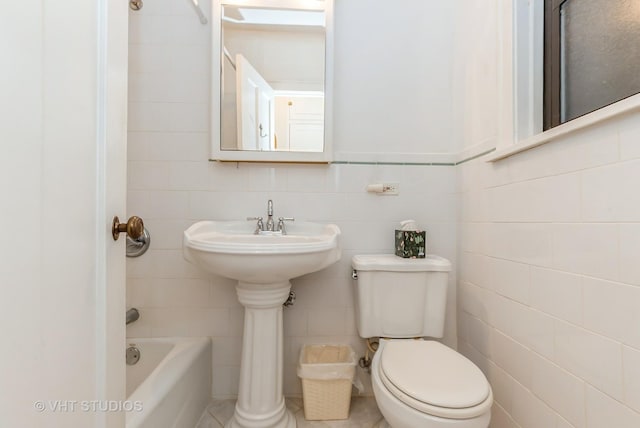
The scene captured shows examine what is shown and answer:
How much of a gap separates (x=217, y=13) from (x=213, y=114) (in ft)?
1.52

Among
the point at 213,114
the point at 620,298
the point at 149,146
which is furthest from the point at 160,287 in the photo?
the point at 620,298

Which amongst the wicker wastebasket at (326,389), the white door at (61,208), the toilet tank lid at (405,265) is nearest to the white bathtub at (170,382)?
the white door at (61,208)

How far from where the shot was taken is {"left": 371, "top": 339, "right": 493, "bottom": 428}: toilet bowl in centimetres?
79

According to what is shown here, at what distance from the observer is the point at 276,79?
4.77 feet

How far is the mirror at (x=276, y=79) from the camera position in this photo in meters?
1.43

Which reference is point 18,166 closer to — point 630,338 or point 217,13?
point 630,338

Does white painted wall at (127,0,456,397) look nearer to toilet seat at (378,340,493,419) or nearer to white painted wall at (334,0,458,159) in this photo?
white painted wall at (334,0,458,159)

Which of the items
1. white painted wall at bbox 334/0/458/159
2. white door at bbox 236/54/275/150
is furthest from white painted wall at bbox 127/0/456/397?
white door at bbox 236/54/275/150

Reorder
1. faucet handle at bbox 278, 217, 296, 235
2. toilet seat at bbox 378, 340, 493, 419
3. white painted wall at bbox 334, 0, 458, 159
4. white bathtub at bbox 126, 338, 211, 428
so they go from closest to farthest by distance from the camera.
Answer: toilet seat at bbox 378, 340, 493, 419 < white bathtub at bbox 126, 338, 211, 428 < faucet handle at bbox 278, 217, 296, 235 < white painted wall at bbox 334, 0, 458, 159

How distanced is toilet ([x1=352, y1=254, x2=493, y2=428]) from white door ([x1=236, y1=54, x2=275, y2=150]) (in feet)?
2.30

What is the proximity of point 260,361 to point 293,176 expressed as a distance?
0.80 metres

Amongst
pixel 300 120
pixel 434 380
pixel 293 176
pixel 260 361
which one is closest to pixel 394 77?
pixel 300 120

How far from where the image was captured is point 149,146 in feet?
A: 4.72

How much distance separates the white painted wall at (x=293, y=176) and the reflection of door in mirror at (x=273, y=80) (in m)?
0.10
